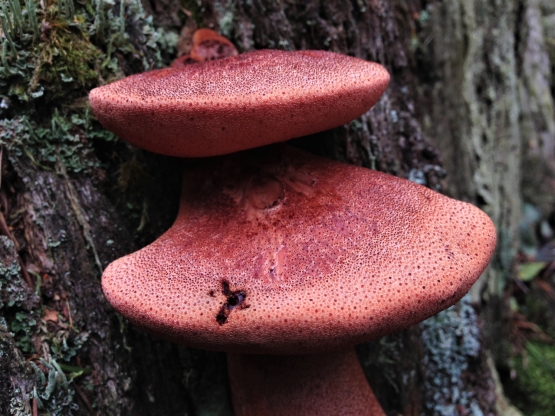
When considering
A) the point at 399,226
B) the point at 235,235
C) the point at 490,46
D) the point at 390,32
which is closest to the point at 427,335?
the point at 399,226

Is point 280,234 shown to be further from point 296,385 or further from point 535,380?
point 535,380

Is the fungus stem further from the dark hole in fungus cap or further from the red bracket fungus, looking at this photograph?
the dark hole in fungus cap

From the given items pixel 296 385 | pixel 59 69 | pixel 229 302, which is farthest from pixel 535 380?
pixel 59 69

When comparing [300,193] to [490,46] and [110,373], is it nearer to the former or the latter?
[110,373]

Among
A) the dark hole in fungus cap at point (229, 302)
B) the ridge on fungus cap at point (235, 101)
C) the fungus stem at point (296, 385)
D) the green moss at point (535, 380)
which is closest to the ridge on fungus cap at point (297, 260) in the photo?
the dark hole in fungus cap at point (229, 302)

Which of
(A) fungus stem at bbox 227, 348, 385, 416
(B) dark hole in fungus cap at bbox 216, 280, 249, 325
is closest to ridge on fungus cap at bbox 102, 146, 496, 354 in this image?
(B) dark hole in fungus cap at bbox 216, 280, 249, 325

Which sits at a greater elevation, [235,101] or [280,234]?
[235,101]

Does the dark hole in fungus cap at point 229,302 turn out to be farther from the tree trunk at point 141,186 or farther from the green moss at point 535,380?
the green moss at point 535,380
